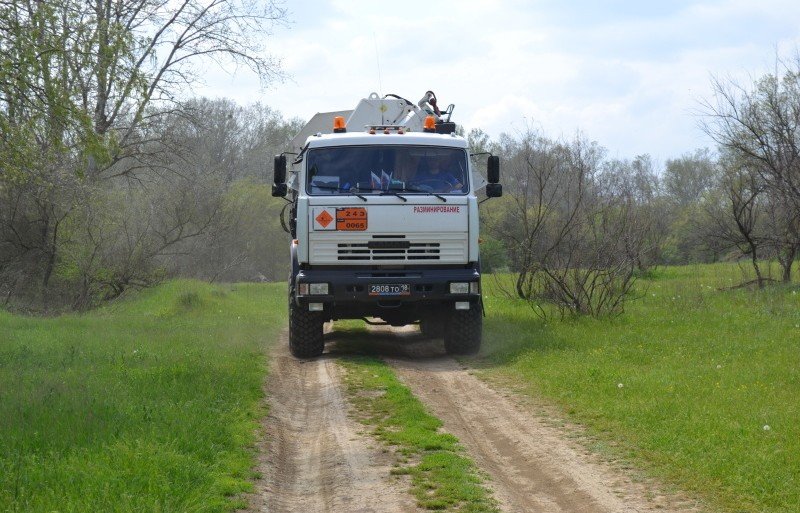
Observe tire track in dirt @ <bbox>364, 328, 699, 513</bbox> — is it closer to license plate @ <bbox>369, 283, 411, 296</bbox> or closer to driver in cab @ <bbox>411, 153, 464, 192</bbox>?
license plate @ <bbox>369, 283, 411, 296</bbox>

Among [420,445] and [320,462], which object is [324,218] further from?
[320,462]

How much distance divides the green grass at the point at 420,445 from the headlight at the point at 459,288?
5.65ft

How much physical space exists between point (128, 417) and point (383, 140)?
630 centimetres

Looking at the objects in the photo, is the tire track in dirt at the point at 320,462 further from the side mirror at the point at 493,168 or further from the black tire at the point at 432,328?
the black tire at the point at 432,328

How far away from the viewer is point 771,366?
32.8ft

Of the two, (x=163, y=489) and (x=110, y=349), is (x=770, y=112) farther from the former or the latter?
(x=163, y=489)

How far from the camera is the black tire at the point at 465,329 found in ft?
43.1

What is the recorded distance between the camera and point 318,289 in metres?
12.3

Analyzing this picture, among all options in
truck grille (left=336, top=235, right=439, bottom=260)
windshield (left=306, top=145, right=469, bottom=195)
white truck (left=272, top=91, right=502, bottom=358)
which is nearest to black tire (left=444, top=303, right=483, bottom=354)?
white truck (left=272, top=91, right=502, bottom=358)

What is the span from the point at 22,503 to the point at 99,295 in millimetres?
19795

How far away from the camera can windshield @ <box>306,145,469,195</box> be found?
12539 mm

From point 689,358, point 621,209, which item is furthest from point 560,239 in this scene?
point 689,358

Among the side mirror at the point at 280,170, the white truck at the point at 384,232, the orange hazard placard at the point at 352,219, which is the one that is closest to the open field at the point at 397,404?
the white truck at the point at 384,232

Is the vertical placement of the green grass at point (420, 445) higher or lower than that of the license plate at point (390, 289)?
lower
